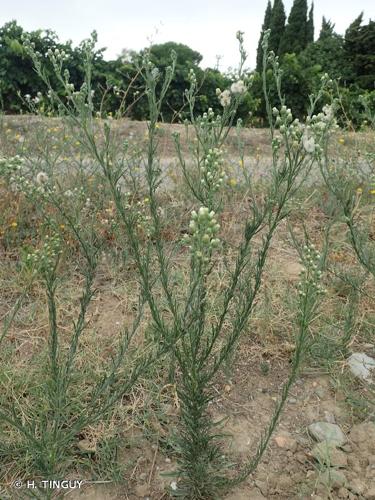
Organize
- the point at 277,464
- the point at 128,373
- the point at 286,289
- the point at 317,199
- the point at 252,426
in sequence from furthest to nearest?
1. the point at 317,199
2. the point at 286,289
3. the point at 128,373
4. the point at 252,426
5. the point at 277,464

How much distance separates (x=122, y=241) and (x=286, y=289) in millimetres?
1299

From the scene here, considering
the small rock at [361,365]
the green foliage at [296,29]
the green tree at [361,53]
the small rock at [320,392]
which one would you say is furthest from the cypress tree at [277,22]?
the small rock at [320,392]

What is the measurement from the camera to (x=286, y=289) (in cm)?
334

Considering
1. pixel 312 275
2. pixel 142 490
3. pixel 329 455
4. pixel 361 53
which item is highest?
pixel 361 53

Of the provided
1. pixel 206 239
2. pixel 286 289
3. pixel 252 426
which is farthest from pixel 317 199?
pixel 206 239

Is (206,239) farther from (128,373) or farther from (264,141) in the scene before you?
(264,141)

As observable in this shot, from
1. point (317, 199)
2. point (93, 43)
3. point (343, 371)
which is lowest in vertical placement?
Answer: point (343, 371)

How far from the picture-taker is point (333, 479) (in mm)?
2041

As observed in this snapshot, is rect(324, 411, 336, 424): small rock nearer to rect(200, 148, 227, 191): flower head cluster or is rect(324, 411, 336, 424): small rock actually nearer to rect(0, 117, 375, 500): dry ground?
rect(0, 117, 375, 500): dry ground

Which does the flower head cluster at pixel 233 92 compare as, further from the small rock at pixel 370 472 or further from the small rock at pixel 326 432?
the small rock at pixel 370 472

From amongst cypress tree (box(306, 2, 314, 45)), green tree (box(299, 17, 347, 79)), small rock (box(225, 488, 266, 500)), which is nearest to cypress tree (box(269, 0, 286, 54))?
cypress tree (box(306, 2, 314, 45))

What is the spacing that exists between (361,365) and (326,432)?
571mm

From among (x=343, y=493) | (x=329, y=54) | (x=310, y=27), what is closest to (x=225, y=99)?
(x=343, y=493)

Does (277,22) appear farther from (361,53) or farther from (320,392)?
(320,392)
